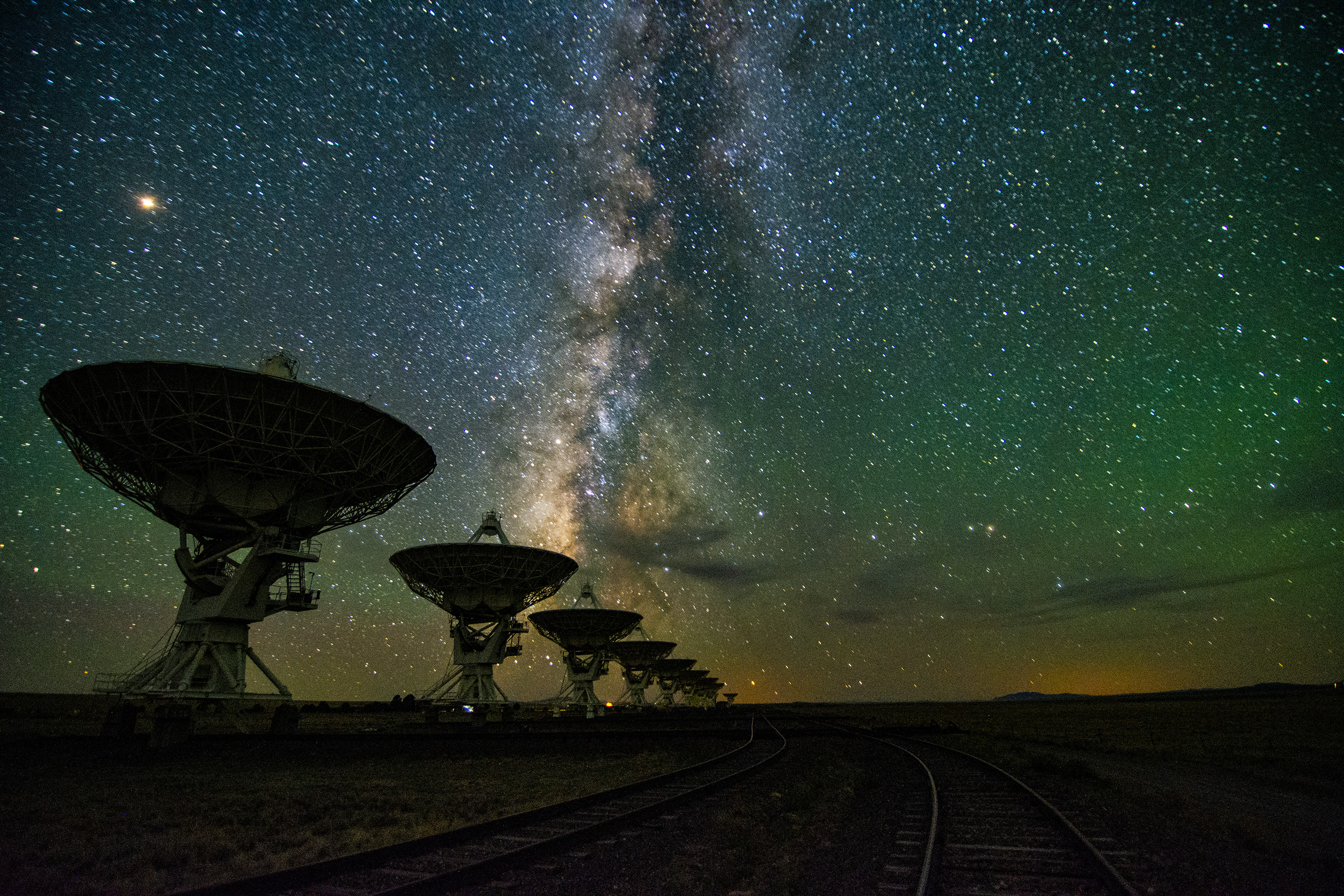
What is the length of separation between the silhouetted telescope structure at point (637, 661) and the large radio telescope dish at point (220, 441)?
32056mm

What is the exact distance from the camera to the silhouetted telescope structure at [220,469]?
66.3 feet

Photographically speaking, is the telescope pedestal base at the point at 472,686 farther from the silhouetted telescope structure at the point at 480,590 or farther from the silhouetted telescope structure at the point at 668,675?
the silhouetted telescope structure at the point at 668,675

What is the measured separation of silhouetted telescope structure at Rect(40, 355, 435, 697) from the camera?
2022cm

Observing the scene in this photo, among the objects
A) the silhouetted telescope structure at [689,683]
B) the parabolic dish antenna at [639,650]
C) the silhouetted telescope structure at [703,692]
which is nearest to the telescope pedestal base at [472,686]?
the parabolic dish antenna at [639,650]

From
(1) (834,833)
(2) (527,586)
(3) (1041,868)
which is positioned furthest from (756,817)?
(2) (527,586)

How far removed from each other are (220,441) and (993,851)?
23.3m

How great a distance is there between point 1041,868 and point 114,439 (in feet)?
85.2

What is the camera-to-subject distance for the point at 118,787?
37.7ft

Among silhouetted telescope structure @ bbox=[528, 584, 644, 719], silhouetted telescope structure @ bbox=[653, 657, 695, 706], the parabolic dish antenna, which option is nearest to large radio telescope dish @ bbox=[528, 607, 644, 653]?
silhouetted telescope structure @ bbox=[528, 584, 644, 719]

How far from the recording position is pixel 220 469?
21.7 meters

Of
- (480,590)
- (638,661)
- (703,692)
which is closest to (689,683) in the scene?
(703,692)

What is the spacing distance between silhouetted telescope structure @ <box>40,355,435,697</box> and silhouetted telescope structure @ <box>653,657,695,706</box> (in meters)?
53.7

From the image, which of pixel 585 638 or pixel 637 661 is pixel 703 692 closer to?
pixel 637 661

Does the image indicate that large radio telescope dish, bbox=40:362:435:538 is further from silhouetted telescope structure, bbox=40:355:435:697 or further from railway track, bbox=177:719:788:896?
railway track, bbox=177:719:788:896
